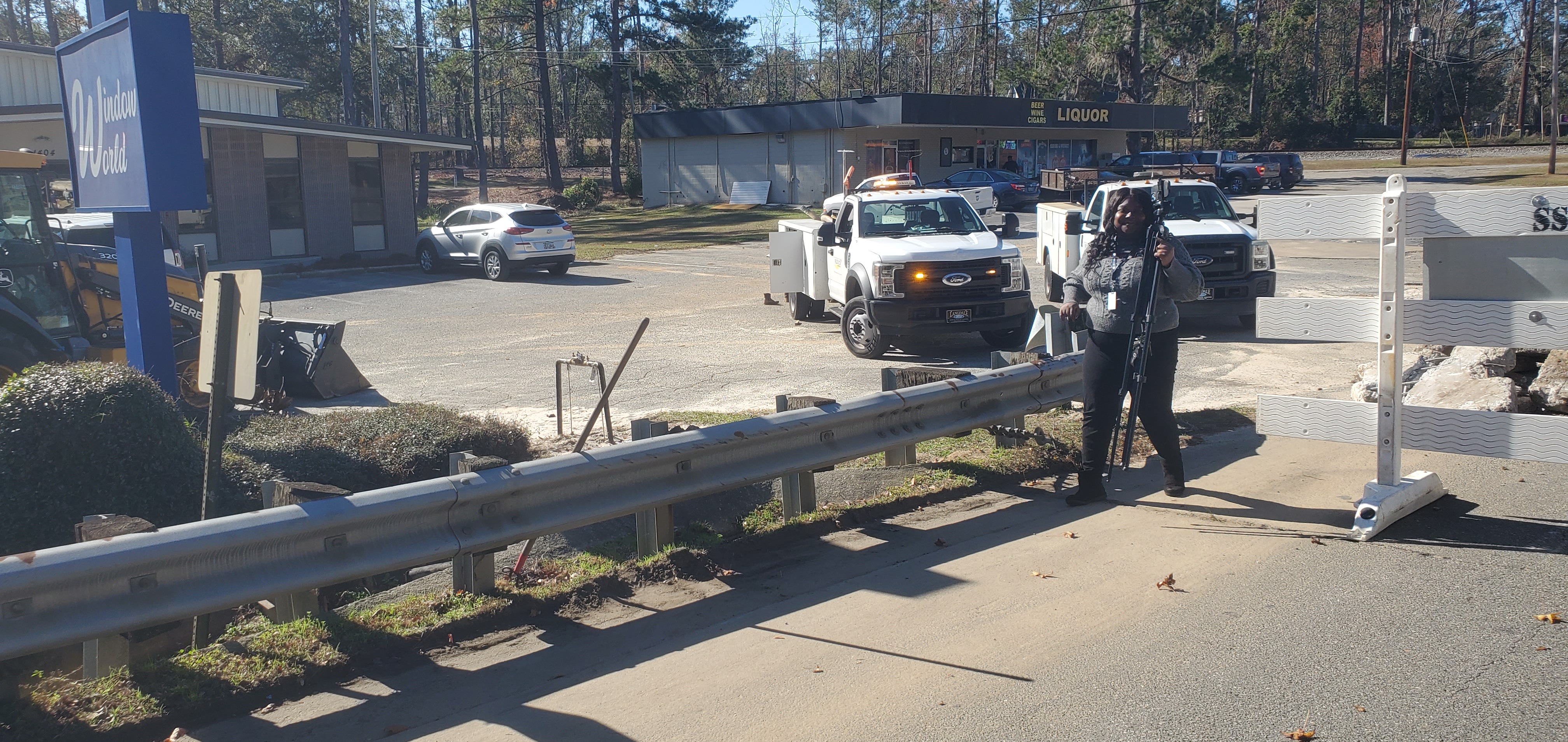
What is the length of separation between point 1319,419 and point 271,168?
26255mm

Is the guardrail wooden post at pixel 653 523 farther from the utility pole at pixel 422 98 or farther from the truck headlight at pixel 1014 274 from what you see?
the utility pole at pixel 422 98

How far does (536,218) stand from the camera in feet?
79.0

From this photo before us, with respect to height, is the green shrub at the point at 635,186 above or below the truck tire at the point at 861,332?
above

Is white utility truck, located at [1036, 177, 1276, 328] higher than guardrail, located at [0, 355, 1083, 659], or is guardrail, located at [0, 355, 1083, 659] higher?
white utility truck, located at [1036, 177, 1276, 328]

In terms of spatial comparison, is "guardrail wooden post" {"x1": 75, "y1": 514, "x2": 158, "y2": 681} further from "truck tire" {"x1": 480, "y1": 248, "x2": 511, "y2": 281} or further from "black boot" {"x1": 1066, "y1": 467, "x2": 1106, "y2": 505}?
"truck tire" {"x1": 480, "y1": 248, "x2": 511, "y2": 281}

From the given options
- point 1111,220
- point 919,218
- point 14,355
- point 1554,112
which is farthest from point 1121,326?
point 1554,112

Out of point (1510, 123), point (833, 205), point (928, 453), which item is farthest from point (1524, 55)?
point (928, 453)

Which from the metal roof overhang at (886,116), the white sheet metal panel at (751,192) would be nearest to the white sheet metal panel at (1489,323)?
the metal roof overhang at (886,116)

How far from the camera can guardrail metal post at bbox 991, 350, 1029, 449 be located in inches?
320

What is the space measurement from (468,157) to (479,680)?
78.5m

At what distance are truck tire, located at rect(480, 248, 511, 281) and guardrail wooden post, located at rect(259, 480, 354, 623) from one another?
1896cm

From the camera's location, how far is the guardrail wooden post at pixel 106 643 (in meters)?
4.23

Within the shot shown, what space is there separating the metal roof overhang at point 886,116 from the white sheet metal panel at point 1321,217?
120 feet

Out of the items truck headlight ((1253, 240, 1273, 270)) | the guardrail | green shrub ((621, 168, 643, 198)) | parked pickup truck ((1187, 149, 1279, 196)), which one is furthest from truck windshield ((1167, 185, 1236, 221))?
green shrub ((621, 168, 643, 198))
